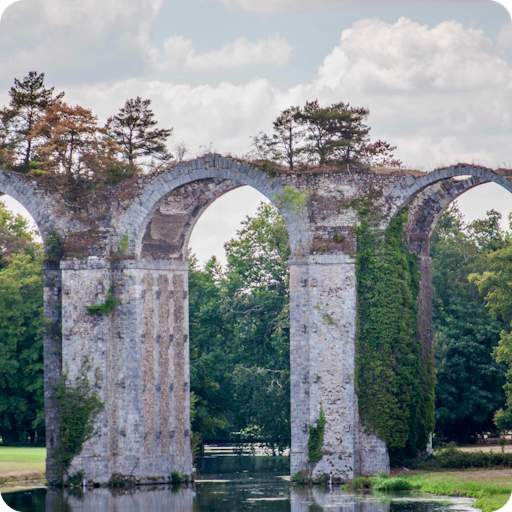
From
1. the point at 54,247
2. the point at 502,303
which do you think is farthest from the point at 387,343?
the point at 502,303

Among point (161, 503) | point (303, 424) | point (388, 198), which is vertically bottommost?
point (161, 503)

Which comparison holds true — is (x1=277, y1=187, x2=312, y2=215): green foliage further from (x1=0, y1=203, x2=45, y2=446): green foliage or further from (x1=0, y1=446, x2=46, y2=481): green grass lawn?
(x1=0, y1=203, x2=45, y2=446): green foliage

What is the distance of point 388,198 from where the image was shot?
85.5 ft

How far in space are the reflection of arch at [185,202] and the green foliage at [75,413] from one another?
3.93 meters

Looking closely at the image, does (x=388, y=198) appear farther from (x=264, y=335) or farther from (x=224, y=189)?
(x=264, y=335)

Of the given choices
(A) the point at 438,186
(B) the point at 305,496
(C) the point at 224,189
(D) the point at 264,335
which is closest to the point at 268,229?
(D) the point at 264,335

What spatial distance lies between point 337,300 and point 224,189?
5272 mm

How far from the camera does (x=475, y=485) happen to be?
2250 centimetres

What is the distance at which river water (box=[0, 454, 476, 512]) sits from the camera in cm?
2136

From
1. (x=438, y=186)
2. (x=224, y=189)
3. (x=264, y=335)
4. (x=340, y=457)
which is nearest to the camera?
(x=340, y=457)

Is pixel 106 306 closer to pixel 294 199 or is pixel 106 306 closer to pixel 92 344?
pixel 92 344

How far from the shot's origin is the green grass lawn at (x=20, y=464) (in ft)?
93.4

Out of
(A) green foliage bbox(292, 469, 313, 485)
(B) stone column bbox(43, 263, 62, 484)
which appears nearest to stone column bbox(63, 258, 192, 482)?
(B) stone column bbox(43, 263, 62, 484)

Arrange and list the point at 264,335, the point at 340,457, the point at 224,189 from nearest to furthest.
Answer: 1. the point at 340,457
2. the point at 224,189
3. the point at 264,335
